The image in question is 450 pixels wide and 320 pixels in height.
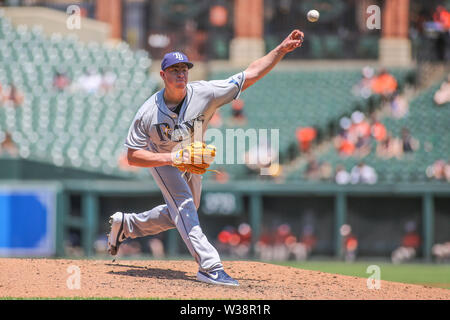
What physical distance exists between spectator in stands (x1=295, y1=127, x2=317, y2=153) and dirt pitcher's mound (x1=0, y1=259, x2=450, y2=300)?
366 inches

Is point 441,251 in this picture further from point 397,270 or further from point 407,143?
point 407,143

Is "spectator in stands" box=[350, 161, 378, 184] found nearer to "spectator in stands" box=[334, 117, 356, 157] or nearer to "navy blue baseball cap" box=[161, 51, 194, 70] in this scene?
"spectator in stands" box=[334, 117, 356, 157]

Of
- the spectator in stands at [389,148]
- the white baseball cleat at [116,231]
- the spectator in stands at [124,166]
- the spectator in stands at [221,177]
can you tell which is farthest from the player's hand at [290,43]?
the spectator in stands at [389,148]

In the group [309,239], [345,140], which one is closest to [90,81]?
[345,140]

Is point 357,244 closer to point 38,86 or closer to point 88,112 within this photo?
point 88,112

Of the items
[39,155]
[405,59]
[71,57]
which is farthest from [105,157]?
[405,59]

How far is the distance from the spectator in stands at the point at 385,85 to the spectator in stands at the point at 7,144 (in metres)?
7.89

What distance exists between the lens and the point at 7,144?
15344mm

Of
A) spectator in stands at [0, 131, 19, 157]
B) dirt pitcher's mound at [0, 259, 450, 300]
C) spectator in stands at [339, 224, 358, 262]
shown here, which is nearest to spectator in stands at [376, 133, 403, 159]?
spectator in stands at [339, 224, 358, 262]

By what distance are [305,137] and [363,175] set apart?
242 cm

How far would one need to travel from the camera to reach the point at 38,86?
17938 mm

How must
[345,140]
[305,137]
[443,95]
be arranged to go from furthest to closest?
1. [443,95]
2. [305,137]
3. [345,140]

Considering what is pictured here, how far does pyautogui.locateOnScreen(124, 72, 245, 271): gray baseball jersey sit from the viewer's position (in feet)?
20.3

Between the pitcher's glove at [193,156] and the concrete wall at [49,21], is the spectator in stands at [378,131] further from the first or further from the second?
the pitcher's glove at [193,156]
